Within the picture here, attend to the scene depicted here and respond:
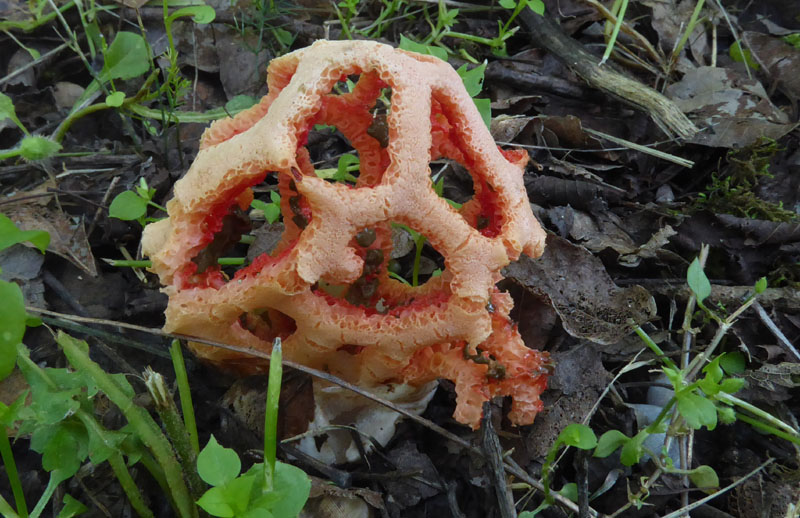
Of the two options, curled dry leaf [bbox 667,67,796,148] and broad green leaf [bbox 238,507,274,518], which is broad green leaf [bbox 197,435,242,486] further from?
curled dry leaf [bbox 667,67,796,148]

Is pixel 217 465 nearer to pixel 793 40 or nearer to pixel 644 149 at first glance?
pixel 644 149

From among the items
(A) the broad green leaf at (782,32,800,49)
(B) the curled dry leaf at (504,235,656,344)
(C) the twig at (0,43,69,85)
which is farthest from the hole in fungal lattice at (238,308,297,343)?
(A) the broad green leaf at (782,32,800,49)

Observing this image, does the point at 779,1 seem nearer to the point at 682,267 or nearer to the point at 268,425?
the point at 682,267

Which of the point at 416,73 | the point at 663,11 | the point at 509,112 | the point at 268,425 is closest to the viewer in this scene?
the point at 268,425

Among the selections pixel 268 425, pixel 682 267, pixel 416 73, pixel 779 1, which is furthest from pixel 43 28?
pixel 779 1

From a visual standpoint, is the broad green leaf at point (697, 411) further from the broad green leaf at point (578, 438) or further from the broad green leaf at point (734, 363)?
the broad green leaf at point (734, 363)
